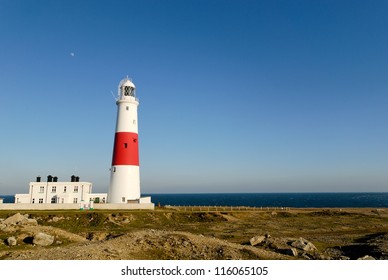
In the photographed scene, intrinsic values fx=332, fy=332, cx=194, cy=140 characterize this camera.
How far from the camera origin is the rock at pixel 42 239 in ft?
79.7

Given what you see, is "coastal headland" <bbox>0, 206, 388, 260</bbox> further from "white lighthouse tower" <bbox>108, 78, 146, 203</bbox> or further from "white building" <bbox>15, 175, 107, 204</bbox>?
"white building" <bbox>15, 175, 107, 204</bbox>

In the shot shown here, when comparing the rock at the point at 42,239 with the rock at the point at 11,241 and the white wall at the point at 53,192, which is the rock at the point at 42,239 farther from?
the white wall at the point at 53,192

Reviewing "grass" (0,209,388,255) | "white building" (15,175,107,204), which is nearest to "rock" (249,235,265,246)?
"grass" (0,209,388,255)

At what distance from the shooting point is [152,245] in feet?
69.6

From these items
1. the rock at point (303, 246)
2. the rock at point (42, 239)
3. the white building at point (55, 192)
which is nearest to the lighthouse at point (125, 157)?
the white building at point (55, 192)

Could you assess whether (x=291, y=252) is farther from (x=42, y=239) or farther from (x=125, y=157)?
(x=125, y=157)

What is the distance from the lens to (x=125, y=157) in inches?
2047

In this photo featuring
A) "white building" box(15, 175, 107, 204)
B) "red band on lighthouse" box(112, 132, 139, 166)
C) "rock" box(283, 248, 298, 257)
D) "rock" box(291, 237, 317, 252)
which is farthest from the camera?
"white building" box(15, 175, 107, 204)

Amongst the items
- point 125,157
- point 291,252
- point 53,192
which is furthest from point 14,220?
point 291,252

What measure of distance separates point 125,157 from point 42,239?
2783 centimetres

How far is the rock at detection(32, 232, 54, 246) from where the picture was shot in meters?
24.3

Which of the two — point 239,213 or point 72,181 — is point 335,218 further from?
point 72,181
